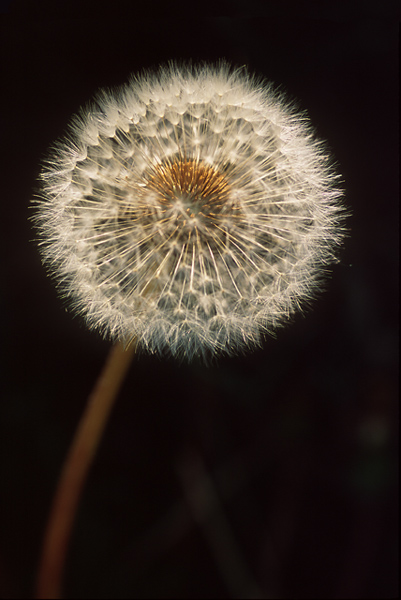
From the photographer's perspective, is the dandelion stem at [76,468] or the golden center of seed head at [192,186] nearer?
the golden center of seed head at [192,186]

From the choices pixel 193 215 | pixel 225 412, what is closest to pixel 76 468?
pixel 225 412

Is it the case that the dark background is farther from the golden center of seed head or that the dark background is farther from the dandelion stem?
the golden center of seed head

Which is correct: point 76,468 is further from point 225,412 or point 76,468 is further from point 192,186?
point 192,186

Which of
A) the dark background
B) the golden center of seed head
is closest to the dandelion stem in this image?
the dark background

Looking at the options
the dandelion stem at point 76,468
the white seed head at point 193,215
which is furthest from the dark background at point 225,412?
the white seed head at point 193,215

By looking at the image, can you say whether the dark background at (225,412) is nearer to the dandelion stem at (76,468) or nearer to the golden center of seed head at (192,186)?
the dandelion stem at (76,468)

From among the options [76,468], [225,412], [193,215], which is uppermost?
[193,215]
